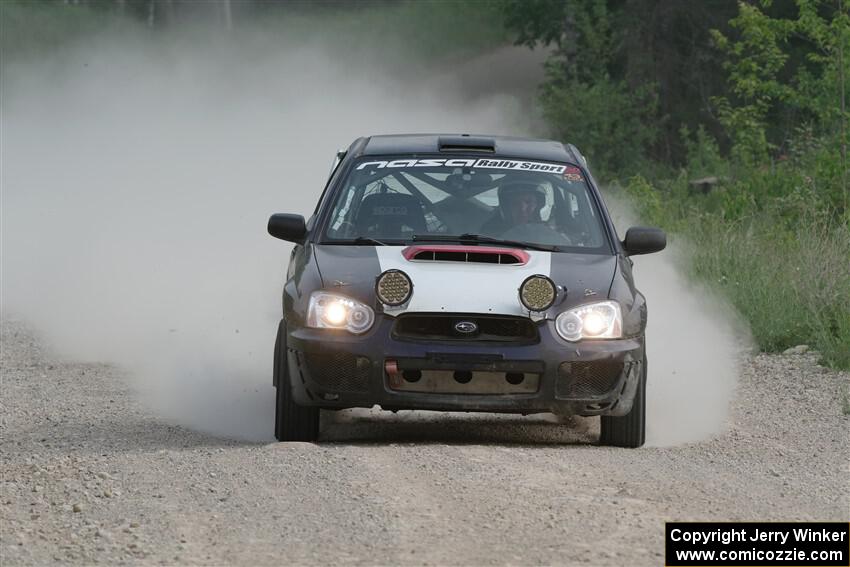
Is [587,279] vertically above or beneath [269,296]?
above

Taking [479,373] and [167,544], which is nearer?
[167,544]

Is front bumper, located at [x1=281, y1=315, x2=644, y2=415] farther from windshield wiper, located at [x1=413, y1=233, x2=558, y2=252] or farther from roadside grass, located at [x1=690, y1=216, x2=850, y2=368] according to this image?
roadside grass, located at [x1=690, y1=216, x2=850, y2=368]

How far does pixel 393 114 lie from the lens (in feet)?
132

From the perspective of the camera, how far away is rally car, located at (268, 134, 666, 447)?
339 inches

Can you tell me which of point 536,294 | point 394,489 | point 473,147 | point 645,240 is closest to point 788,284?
point 473,147

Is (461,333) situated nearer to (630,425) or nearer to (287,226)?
(630,425)

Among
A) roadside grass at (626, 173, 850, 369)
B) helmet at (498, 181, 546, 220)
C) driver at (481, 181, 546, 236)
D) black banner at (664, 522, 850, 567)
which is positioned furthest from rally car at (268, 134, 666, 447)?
roadside grass at (626, 173, 850, 369)

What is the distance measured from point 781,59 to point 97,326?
39.6ft

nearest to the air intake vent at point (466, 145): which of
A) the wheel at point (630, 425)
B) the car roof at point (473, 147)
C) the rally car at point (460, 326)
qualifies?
the car roof at point (473, 147)

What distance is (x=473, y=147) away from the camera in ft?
33.7

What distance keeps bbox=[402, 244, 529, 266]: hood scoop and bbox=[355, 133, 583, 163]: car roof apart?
1.30m

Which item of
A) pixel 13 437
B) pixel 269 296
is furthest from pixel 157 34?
pixel 13 437

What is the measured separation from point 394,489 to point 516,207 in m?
2.66

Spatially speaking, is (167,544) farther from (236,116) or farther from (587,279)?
(236,116)
